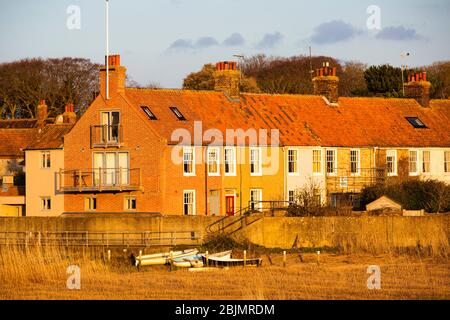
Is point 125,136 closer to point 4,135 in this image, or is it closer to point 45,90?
point 4,135

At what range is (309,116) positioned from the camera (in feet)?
249

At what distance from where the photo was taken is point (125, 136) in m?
69.2

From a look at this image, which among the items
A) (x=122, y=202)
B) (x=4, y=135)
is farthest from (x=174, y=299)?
(x=4, y=135)

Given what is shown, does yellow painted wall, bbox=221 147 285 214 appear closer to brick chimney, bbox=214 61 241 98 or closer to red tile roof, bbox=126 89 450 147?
red tile roof, bbox=126 89 450 147

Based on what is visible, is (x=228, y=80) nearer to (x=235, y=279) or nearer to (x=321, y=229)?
(x=321, y=229)

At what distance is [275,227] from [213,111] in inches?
437

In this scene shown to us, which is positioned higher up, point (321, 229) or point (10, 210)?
point (10, 210)

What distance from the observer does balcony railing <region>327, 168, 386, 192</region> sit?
7362 centimetres

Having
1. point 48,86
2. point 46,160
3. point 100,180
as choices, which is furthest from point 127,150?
point 48,86

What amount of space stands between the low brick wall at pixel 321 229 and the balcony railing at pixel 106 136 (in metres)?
4.58

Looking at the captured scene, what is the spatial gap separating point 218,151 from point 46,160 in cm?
1085

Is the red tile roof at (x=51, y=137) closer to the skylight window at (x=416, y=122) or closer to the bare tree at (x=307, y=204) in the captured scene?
the bare tree at (x=307, y=204)

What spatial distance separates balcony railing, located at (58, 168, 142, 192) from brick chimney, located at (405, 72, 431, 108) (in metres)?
21.1

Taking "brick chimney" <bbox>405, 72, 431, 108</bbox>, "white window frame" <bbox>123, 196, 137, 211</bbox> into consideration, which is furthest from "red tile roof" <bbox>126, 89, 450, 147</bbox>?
"white window frame" <bbox>123, 196, 137, 211</bbox>
